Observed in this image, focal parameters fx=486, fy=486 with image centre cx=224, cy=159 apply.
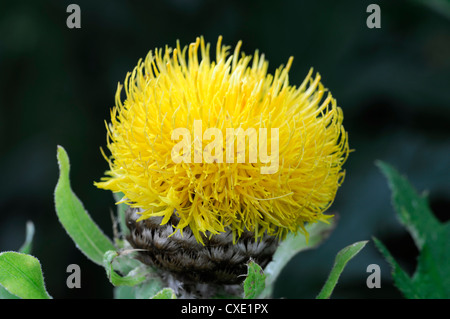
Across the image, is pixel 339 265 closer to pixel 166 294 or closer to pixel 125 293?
pixel 166 294

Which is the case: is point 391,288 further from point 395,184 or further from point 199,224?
point 199,224

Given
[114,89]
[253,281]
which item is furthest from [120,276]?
[114,89]

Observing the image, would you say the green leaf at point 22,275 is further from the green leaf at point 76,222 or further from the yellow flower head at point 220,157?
the yellow flower head at point 220,157

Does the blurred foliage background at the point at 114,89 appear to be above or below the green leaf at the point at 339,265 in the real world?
above

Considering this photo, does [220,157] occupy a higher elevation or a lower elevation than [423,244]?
higher

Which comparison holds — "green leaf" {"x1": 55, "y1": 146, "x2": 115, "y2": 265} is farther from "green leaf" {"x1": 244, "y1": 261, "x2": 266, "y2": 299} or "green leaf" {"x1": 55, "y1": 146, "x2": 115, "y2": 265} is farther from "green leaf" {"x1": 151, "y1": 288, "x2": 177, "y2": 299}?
"green leaf" {"x1": 244, "y1": 261, "x2": 266, "y2": 299}

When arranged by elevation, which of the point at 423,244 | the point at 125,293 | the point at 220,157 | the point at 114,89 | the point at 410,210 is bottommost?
the point at 125,293

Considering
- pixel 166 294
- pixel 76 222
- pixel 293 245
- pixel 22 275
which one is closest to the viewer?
pixel 166 294

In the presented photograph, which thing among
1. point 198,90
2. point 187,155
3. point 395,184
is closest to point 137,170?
point 187,155

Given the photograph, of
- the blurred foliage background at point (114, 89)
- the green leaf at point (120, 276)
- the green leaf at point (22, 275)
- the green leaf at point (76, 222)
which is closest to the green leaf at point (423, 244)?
the blurred foliage background at point (114, 89)
